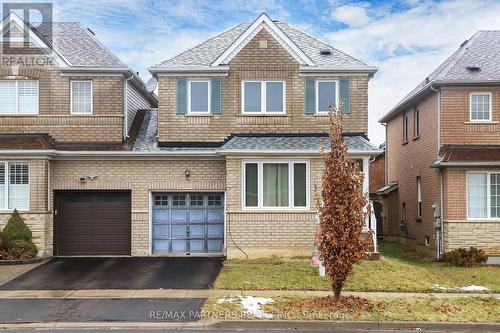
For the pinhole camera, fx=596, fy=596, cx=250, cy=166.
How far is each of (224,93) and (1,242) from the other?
28.6 feet

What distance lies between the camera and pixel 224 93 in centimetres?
2084

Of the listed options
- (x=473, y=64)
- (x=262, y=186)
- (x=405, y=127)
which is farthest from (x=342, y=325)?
(x=405, y=127)

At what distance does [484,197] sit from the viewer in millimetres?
20250

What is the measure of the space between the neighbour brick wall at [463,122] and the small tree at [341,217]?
33.5 ft

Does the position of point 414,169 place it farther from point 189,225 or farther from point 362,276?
point 362,276

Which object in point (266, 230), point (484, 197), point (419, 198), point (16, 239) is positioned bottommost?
point (16, 239)

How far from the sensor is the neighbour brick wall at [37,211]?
1925cm

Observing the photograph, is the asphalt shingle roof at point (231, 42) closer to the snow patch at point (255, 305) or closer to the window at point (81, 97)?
the window at point (81, 97)

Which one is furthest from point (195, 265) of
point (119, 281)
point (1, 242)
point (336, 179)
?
point (336, 179)

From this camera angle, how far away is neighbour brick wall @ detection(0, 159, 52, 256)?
758 inches

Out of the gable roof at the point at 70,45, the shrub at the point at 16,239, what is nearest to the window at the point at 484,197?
the gable roof at the point at 70,45

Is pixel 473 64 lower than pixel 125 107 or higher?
higher

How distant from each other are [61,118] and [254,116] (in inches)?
264

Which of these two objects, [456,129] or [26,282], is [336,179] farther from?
[456,129]
